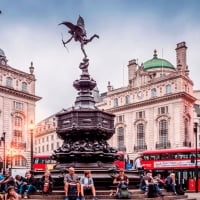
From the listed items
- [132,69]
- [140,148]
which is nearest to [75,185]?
[140,148]

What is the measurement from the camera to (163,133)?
67.9 m

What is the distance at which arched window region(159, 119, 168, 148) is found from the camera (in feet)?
220

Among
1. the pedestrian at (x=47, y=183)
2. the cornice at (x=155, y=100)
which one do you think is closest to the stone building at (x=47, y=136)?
the cornice at (x=155, y=100)

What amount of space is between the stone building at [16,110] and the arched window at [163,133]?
69.6 ft

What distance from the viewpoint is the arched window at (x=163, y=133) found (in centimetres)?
6700

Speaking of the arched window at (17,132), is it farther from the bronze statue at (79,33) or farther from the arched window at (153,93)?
the bronze statue at (79,33)

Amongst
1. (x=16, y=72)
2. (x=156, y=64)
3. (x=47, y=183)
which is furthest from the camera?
(x=156, y=64)

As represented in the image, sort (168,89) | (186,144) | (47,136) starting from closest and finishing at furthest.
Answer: (186,144) < (168,89) < (47,136)

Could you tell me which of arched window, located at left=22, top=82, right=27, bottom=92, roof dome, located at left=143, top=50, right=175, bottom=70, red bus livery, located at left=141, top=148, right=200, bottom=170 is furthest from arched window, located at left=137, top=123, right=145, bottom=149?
red bus livery, located at left=141, top=148, right=200, bottom=170

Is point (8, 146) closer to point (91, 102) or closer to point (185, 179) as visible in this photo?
point (185, 179)

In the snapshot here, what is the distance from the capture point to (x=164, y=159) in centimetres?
4078

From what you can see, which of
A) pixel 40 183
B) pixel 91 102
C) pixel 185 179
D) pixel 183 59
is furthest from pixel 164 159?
pixel 183 59

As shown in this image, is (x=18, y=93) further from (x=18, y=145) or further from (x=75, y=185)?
(x=75, y=185)

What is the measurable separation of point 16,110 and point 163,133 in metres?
24.2
